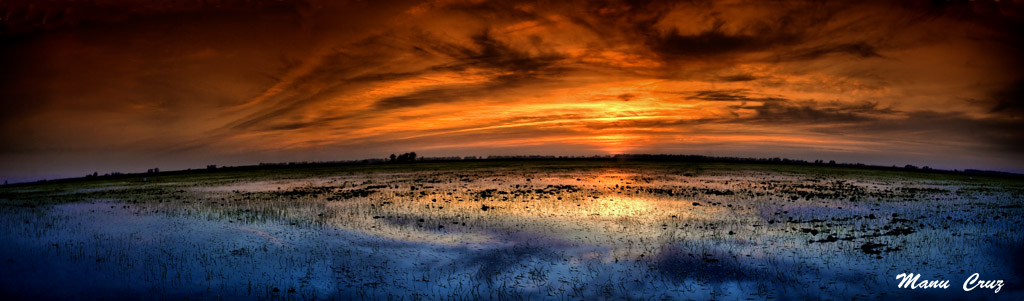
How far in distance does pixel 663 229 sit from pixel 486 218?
27.2ft

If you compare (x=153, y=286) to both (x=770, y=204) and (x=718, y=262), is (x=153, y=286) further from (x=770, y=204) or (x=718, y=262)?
(x=770, y=204)

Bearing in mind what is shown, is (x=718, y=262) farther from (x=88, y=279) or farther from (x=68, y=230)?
(x=68, y=230)

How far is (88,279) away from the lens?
1377 centimetres

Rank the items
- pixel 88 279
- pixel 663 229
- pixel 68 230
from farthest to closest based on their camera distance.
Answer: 1. pixel 68 230
2. pixel 663 229
3. pixel 88 279

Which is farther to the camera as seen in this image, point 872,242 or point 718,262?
point 872,242

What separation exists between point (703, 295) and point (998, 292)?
22.8 ft

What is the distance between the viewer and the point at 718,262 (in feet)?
46.3

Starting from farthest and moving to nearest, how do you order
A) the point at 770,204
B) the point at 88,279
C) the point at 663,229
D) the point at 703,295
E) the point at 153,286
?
the point at 770,204, the point at 663,229, the point at 88,279, the point at 153,286, the point at 703,295

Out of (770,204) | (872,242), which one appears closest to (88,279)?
(872,242)

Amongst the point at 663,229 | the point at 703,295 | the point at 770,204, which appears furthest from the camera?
the point at 770,204

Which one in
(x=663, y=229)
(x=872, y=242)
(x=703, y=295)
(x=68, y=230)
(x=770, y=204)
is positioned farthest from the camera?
(x=770, y=204)

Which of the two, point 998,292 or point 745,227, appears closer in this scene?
point 998,292

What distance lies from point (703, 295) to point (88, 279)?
16.5 meters

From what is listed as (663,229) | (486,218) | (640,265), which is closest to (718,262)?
(640,265)
